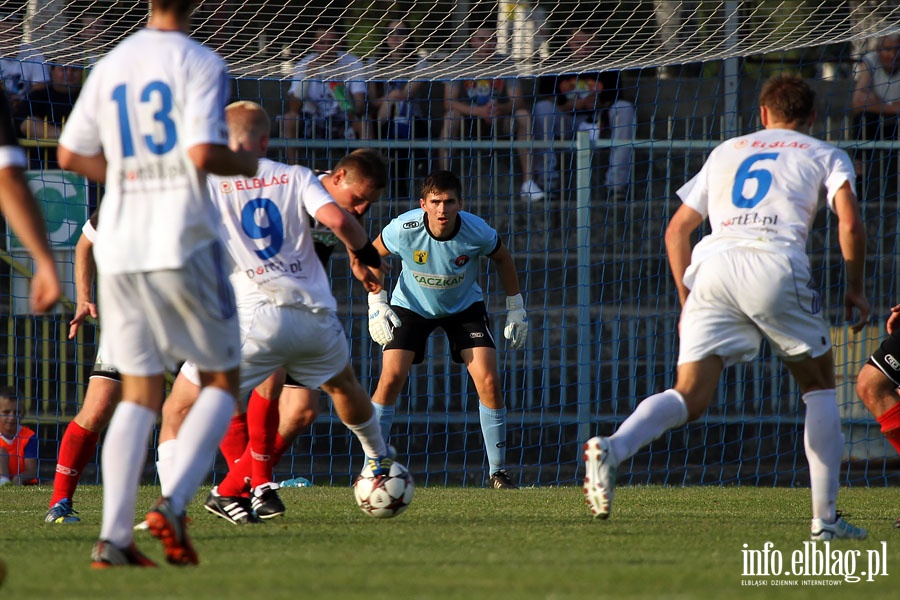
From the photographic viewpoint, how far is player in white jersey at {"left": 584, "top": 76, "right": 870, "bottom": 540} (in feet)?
15.8

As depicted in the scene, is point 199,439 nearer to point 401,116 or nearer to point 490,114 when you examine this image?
point 401,116

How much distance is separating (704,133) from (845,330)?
229 cm

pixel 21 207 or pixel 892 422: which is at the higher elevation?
pixel 21 207

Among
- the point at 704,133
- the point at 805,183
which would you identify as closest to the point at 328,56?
the point at 704,133

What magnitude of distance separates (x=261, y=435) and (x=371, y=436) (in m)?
0.52

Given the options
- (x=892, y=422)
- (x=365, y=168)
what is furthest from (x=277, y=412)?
(x=892, y=422)

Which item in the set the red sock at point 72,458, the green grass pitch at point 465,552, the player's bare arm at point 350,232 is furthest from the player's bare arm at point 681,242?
the red sock at point 72,458

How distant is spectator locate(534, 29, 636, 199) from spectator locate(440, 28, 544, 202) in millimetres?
162

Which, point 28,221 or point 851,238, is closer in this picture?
point 28,221

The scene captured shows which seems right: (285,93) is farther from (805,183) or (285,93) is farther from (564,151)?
(805,183)

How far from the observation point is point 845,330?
10.9m

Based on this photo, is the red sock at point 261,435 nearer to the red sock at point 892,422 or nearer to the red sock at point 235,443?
the red sock at point 235,443

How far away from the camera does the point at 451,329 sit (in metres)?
8.40

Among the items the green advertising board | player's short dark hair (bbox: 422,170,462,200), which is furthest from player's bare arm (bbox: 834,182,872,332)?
the green advertising board
